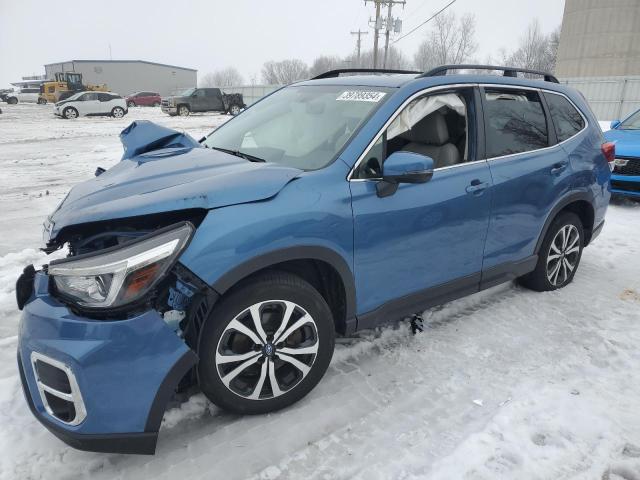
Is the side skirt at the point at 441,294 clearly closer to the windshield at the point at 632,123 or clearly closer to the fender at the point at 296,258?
the fender at the point at 296,258

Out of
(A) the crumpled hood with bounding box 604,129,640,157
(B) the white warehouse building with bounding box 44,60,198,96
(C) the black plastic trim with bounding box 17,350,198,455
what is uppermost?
(B) the white warehouse building with bounding box 44,60,198,96

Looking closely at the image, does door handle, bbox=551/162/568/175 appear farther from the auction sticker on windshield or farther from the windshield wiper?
the windshield wiper

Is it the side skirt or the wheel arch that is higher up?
the wheel arch

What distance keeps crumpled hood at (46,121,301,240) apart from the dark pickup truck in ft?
97.5

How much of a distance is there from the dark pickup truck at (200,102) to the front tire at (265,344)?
30.4 metres

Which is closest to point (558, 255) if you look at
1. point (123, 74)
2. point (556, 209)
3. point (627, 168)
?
point (556, 209)

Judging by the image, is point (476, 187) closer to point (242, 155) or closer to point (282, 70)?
point (242, 155)

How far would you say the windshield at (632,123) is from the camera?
27.8ft

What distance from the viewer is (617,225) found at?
665 cm

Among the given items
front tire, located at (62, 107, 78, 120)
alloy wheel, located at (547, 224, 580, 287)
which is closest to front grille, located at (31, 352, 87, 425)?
alloy wheel, located at (547, 224, 580, 287)

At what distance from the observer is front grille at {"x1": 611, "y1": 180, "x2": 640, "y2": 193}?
747 centimetres

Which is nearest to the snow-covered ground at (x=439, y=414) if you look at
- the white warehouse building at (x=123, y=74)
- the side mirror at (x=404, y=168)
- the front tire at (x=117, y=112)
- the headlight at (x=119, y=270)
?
the headlight at (x=119, y=270)

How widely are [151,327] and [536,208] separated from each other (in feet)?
9.97

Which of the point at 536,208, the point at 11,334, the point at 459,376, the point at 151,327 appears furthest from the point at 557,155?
the point at 11,334
